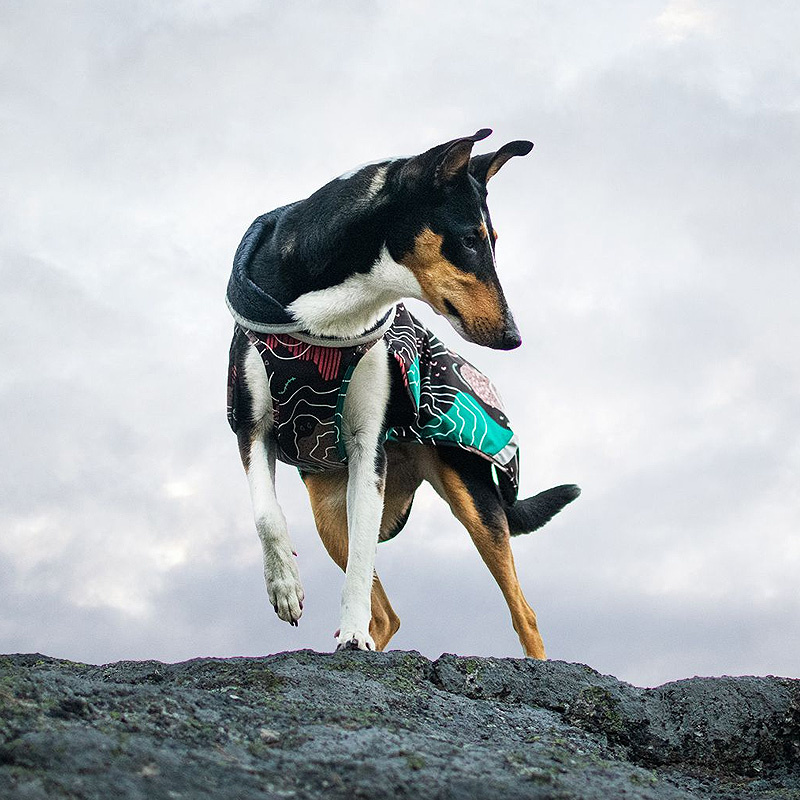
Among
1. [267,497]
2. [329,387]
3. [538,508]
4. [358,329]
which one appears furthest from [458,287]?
[538,508]

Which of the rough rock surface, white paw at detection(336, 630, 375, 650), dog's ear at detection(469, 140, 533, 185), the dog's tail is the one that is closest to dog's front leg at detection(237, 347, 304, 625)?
white paw at detection(336, 630, 375, 650)

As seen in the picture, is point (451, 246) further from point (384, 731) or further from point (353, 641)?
point (384, 731)

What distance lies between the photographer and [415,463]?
234 inches

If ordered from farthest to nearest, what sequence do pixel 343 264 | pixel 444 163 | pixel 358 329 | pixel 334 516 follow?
pixel 334 516, pixel 358 329, pixel 343 264, pixel 444 163

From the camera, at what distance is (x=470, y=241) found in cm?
480

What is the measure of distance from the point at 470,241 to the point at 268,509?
1556 millimetres

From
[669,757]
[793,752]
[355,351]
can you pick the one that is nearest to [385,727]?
[669,757]

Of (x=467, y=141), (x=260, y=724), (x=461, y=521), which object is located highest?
(x=467, y=141)

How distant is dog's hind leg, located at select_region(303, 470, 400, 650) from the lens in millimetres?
5953

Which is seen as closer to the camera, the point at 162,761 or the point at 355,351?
the point at 162,761

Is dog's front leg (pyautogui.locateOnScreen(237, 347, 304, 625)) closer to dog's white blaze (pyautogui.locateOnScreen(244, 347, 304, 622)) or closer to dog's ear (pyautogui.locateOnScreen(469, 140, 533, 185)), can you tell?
dog's white blaze (pyautogui.locateOnScreen(244, 347, 304, 622))

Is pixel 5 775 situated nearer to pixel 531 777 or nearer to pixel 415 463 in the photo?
pixel 531 777

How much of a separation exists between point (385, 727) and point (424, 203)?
8.47 ft

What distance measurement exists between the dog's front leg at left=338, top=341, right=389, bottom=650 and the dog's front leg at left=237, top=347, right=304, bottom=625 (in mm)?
307
